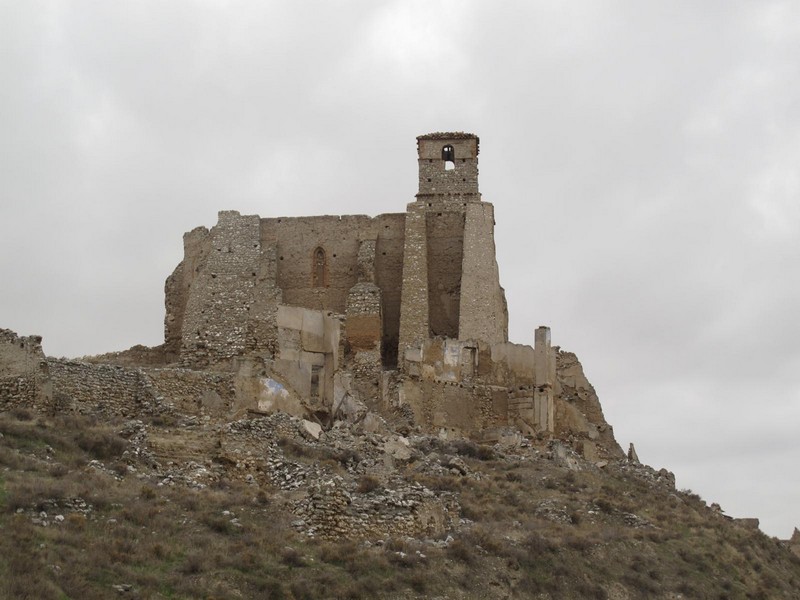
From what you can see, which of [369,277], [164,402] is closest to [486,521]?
[164,402]

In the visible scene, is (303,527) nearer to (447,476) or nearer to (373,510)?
(373,510)

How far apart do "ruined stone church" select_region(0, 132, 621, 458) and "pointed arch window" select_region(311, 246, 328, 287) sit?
5cm

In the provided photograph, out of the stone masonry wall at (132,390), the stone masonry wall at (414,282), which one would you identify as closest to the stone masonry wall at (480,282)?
Answer: the stone masonry wall at (414,282)

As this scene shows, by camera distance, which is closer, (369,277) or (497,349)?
(497,349)

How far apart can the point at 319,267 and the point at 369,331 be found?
3.49 meters

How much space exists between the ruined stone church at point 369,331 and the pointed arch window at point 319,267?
53 mm

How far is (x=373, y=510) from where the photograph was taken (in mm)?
20094

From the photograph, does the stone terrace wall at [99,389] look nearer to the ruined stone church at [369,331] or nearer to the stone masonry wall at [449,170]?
the ruined stone church at [369,331]

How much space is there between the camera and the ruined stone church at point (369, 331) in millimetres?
29922

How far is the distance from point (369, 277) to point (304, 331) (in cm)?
337

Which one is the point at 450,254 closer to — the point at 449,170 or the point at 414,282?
the point at 414,282

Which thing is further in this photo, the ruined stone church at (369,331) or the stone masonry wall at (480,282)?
the stone masonry wall at (480,282)

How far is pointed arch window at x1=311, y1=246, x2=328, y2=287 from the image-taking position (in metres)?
35.8

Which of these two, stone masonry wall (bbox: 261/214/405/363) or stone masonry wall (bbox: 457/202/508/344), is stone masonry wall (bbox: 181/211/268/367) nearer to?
stone masonry wall (bbox: 261/214/405/363)
